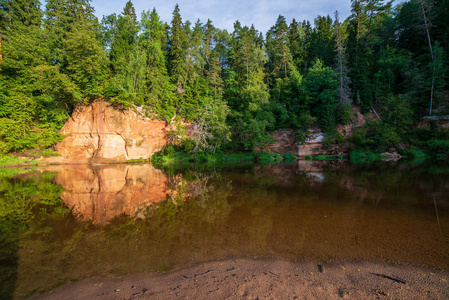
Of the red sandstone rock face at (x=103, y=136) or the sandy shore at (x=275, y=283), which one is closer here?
the sandy shore at (x=275, y=283)

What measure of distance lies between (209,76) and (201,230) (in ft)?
106

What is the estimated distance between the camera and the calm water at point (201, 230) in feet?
12.1

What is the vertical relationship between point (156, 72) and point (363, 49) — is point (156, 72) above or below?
below

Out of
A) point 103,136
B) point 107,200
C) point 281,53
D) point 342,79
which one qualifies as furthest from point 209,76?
point 107,200

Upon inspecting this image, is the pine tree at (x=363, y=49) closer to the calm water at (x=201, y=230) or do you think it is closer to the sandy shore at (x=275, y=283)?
the calm water at (x=201, y=230)

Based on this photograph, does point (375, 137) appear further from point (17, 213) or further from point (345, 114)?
point (17, 213)

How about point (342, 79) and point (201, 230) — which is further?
point (342, 79)

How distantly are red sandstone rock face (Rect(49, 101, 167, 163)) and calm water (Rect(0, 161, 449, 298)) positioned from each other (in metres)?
18.3

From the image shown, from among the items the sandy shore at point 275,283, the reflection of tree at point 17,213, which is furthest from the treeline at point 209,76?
the sandy shore at point 275,283

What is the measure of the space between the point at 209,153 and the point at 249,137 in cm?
670

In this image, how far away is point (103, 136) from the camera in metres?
Result: 25.9

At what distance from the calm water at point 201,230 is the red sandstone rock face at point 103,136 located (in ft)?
59.9

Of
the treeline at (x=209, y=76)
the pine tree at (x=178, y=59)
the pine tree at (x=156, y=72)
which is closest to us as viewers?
the treeline at (x=209, y=76)

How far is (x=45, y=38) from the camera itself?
27.4 metres
